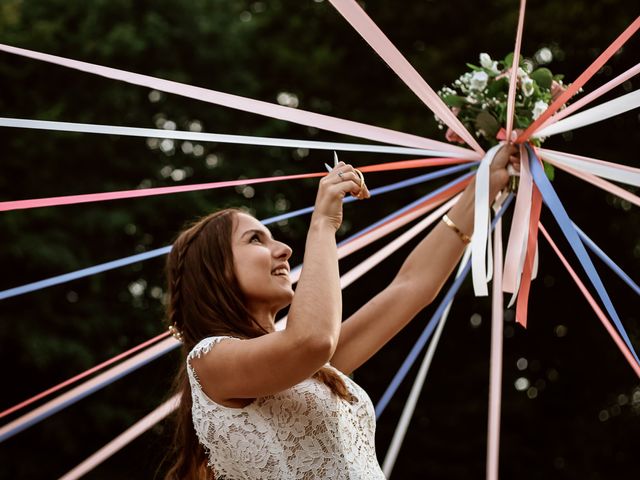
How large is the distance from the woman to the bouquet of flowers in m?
1.10

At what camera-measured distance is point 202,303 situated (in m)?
2.94

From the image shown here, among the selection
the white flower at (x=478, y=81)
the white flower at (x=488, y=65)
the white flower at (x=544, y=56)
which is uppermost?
the white flower at (x=544, y=56)

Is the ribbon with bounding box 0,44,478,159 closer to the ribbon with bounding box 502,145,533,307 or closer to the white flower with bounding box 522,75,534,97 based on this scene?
the ribbon with bounding box 502,145,533,307

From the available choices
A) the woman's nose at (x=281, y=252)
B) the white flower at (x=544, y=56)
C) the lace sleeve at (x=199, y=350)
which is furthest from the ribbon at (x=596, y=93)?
the white flower at (x=544, y=56)

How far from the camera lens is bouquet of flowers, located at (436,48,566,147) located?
3777 mm

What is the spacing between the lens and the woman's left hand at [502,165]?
351 cm

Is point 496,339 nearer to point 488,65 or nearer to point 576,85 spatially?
point 488,65

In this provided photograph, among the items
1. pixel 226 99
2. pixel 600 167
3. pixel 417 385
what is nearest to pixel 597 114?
pixel 600 167

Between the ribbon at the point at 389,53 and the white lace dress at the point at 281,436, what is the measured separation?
3.41ft

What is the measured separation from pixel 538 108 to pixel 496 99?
216 mm

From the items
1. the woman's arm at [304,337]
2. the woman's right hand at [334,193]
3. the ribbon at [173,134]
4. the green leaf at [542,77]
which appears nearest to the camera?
the woman's arm at [304,337]

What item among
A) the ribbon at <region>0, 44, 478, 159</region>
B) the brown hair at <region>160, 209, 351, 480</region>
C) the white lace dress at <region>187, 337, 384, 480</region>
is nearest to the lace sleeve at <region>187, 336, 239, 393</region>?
the white lace dress at <region>187, 337, 384, 480</region>

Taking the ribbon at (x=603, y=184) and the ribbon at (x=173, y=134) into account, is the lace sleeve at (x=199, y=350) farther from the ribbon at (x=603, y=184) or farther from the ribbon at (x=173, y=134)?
the ribbon at (x=603, y=184)

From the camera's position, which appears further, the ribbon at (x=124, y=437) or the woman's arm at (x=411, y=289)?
the ribbon at (x=124, y=437)
